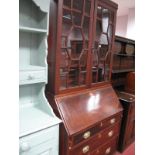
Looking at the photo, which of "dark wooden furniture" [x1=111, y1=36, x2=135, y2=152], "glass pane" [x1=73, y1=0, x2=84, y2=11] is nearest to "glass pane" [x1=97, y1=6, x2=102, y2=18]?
"glass pane" [x1=73, y1=0, x2=84, y2=11]

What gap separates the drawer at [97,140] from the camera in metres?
1.54

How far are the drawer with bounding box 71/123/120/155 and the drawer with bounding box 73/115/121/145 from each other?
6cm

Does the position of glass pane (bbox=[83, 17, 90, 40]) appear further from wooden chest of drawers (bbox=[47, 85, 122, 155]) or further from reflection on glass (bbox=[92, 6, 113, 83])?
wooden chest of drawers (bbox=[47, 85, 122, 155])

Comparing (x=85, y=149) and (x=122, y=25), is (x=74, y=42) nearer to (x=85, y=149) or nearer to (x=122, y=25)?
(x=85, y=149)

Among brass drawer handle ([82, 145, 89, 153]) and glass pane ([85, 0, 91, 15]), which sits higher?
glass pane ([85, 0, 91, 15])

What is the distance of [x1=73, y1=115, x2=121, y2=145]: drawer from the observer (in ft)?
4.82

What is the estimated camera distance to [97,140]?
173cm

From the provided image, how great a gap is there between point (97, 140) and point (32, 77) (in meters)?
1.00

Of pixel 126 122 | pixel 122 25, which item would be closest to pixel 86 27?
pixel 126 122

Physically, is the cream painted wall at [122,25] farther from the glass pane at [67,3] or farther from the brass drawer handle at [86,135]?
the brass drawer handle at [86,135]

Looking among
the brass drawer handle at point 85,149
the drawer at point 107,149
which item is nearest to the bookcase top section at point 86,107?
the brass drawer handle at point 85,149

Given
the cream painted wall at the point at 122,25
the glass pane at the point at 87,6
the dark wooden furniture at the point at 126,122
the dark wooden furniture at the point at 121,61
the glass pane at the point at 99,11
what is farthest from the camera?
the cream painted wall at the point at 122,25

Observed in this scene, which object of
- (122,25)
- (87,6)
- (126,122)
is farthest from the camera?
(122,25)

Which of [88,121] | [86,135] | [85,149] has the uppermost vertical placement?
[88,121]
